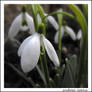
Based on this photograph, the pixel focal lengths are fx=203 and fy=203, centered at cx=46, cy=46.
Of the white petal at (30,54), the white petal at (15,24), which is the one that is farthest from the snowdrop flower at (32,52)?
the white petal at (15,24)

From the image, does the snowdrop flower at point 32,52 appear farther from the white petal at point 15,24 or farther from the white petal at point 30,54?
the white petal at point 15,24

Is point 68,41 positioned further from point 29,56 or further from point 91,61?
point 29,56

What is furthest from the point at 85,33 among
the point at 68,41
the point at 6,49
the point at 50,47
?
the point at 6,49

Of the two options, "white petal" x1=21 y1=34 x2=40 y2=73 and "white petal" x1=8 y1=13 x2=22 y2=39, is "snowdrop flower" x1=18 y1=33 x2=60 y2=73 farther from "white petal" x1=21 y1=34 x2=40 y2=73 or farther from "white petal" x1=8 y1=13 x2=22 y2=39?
"white petal" x1=8 y1=13 x2=22 y2=39

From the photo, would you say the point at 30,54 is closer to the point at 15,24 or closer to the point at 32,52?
the point at 32,52

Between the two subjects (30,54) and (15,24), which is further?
(15,24)

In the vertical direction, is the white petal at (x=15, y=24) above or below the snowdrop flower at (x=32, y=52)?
above

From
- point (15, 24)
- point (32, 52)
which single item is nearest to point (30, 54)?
point (32, 52)

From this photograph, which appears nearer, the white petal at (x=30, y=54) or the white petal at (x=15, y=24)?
the white petal at (x=30, y=54)
